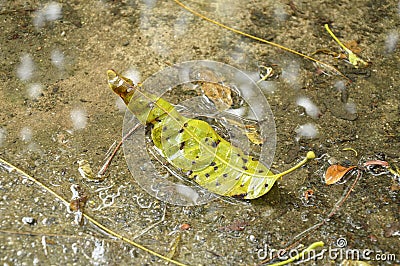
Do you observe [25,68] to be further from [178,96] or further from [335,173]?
[335,173]

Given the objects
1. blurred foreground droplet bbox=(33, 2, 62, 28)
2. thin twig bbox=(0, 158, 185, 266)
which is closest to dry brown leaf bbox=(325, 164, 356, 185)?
thin twig bbox=(0, 158, 185, 266)

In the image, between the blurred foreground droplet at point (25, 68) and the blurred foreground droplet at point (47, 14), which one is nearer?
the blurred foreground droplet at point (25, 68)

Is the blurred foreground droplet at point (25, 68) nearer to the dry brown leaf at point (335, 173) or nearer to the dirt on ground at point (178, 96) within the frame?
the dirt on ground at point (178, 96)

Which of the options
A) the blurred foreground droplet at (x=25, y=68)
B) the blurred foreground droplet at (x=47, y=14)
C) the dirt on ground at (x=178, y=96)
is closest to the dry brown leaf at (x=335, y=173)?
the dirt on ground at (x=178, y=96)

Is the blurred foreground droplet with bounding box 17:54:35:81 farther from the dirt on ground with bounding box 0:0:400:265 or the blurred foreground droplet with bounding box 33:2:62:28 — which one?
the blurred foreground droplet with bounding box 33:2:62:28

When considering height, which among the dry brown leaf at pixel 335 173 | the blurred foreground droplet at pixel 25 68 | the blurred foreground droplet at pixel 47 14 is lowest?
the dry brown leaf at pixel 335 173

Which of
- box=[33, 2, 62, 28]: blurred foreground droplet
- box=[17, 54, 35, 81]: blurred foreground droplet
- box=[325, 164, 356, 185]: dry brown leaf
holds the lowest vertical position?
box=[325, 164, 356, 185]: dry brown leaf

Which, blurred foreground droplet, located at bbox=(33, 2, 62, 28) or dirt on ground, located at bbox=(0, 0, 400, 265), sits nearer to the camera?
dirt on ground, located at bbox=(0, 0, 400, 265)

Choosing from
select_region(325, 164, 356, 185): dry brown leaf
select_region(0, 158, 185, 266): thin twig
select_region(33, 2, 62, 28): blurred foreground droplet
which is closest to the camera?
select_region(0, 158, 185, 266): thin twig
